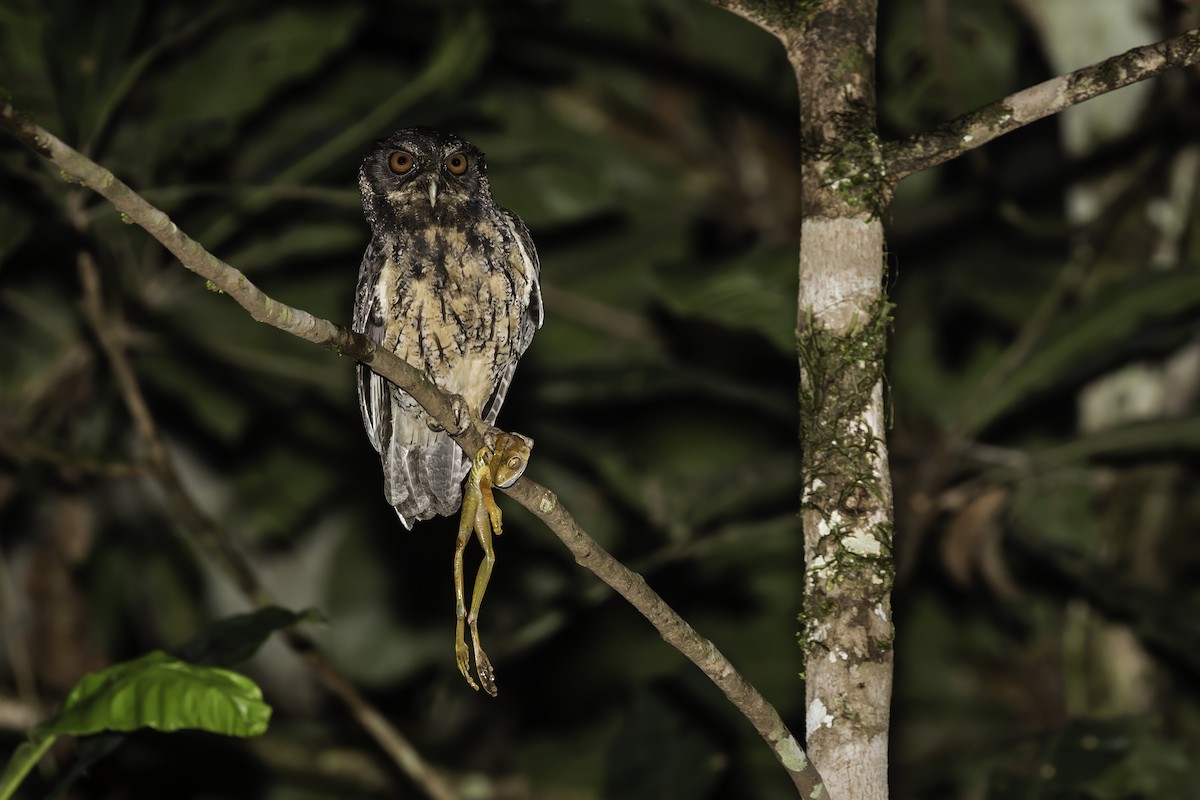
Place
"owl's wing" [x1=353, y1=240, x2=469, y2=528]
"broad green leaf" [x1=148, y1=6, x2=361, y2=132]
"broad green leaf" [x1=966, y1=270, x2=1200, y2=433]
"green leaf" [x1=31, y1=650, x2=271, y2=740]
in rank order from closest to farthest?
"green leaf" [x1=31, y1=650, x2=271, y2=740]
"owl's wing" [x1=353, y1=240, x2=469, y2=528]
"broad green leaf" [x1=966, y1=270, x2=1200, y2=433]
"broad green leaf" [x1=148, y1=6, x2=361, y2=132]

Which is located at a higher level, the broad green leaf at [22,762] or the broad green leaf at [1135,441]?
the broad green leaf at [1135,441]

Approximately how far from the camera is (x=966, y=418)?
4.69m

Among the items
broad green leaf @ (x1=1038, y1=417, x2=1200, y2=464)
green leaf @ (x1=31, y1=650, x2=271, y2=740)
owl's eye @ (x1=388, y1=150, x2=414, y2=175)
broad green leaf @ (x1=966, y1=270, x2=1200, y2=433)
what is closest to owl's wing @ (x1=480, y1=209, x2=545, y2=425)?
owl's eye @ (x1=388, y1=150, x2=414, y2=175)

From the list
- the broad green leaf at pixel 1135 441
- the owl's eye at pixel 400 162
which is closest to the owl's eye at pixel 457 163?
the owl's eye at pixel 400 162

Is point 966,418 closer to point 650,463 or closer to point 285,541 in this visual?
point 650,463

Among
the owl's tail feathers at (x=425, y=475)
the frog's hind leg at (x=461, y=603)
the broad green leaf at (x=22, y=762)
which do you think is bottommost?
the broad green leaf at (x=22, y=762)

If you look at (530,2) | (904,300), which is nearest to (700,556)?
(904,300)

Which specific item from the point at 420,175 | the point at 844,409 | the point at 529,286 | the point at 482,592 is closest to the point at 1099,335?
the point at 529,286

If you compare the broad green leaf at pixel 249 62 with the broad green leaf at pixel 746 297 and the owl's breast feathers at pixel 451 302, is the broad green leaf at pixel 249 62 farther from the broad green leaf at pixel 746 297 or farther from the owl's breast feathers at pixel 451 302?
the broad green leaf at pixel 746 297

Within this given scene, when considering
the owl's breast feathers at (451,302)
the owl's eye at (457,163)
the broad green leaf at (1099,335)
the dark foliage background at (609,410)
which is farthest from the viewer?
the dark foliage background at (609,410)

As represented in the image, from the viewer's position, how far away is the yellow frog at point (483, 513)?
252 cm

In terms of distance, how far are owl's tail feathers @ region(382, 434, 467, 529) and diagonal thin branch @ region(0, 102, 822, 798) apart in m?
1.56

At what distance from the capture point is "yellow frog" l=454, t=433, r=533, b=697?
252cm

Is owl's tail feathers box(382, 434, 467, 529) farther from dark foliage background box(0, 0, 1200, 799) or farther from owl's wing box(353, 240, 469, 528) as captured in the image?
dark foliage background box(0, 0, 1200, 799)
